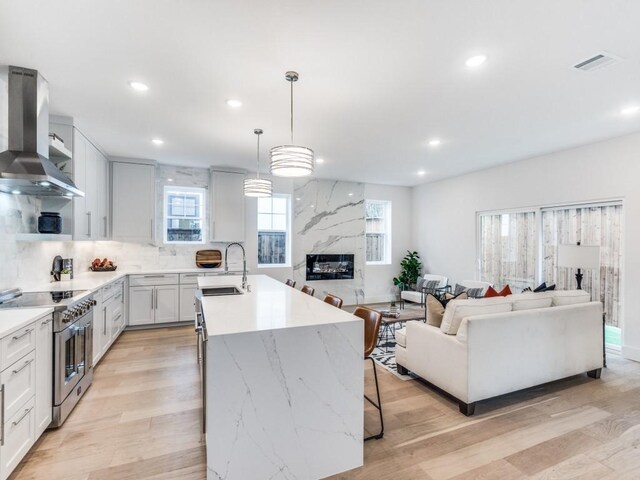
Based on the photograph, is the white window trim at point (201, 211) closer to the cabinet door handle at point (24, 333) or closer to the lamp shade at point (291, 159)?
the cabinet door handle at point (24, 333)

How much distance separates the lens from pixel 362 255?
297 inches

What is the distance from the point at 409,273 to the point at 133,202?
5.77 m

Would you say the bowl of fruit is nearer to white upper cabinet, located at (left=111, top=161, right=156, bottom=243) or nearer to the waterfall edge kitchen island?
white upper cabinet, located at (left=111, top=161, right=156, bottom=243)

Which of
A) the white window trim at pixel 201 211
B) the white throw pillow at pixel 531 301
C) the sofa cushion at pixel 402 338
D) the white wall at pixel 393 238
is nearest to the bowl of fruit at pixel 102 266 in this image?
the white window trim at pixel 201 211

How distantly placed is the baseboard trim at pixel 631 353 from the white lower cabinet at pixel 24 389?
20.3 ft

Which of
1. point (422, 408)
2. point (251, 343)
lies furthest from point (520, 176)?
point (251, 343)

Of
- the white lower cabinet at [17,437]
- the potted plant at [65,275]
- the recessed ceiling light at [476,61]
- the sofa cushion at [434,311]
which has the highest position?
the recessed ceiling light at [476,61]

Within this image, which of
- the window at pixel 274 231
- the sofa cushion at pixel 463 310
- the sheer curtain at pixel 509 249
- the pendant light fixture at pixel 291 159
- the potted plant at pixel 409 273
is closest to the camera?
the pendant light fixture at pixel 291 159

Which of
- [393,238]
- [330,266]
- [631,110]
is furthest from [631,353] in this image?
[330,266]

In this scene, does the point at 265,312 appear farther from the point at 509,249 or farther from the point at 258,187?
Answer: the point at 509,249

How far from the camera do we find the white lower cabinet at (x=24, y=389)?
1.94 m

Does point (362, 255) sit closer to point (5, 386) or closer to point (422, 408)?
point (422, 408)

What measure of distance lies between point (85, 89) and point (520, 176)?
19.8ft

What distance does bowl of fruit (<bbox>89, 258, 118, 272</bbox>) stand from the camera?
206 inches
